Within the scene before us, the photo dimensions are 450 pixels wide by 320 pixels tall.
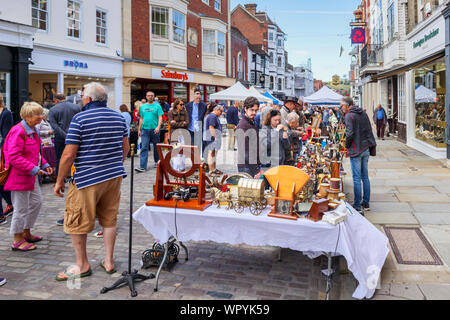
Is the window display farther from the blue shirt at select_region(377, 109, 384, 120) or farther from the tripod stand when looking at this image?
the tripod stand

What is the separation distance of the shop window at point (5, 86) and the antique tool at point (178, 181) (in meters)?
9.15

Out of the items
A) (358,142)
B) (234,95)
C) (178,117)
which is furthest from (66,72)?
(358,142)

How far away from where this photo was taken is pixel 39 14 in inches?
534

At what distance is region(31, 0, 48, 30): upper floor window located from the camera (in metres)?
13.3

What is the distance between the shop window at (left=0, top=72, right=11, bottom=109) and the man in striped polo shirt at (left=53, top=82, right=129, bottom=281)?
28.5 feet

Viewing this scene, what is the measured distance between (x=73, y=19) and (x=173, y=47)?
658 centimetres

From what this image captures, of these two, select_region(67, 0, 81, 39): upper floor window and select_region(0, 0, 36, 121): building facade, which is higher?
select_region(67, 0, 81, 39): upper floor window

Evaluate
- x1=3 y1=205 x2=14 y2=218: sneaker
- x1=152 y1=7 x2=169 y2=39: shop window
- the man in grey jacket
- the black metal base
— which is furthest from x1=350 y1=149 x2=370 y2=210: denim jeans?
x1=152 y1=7 x2=169 y2=39: shop window

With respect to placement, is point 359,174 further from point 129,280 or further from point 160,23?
point 160,23

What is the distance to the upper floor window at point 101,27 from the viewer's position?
1667 centimetres
